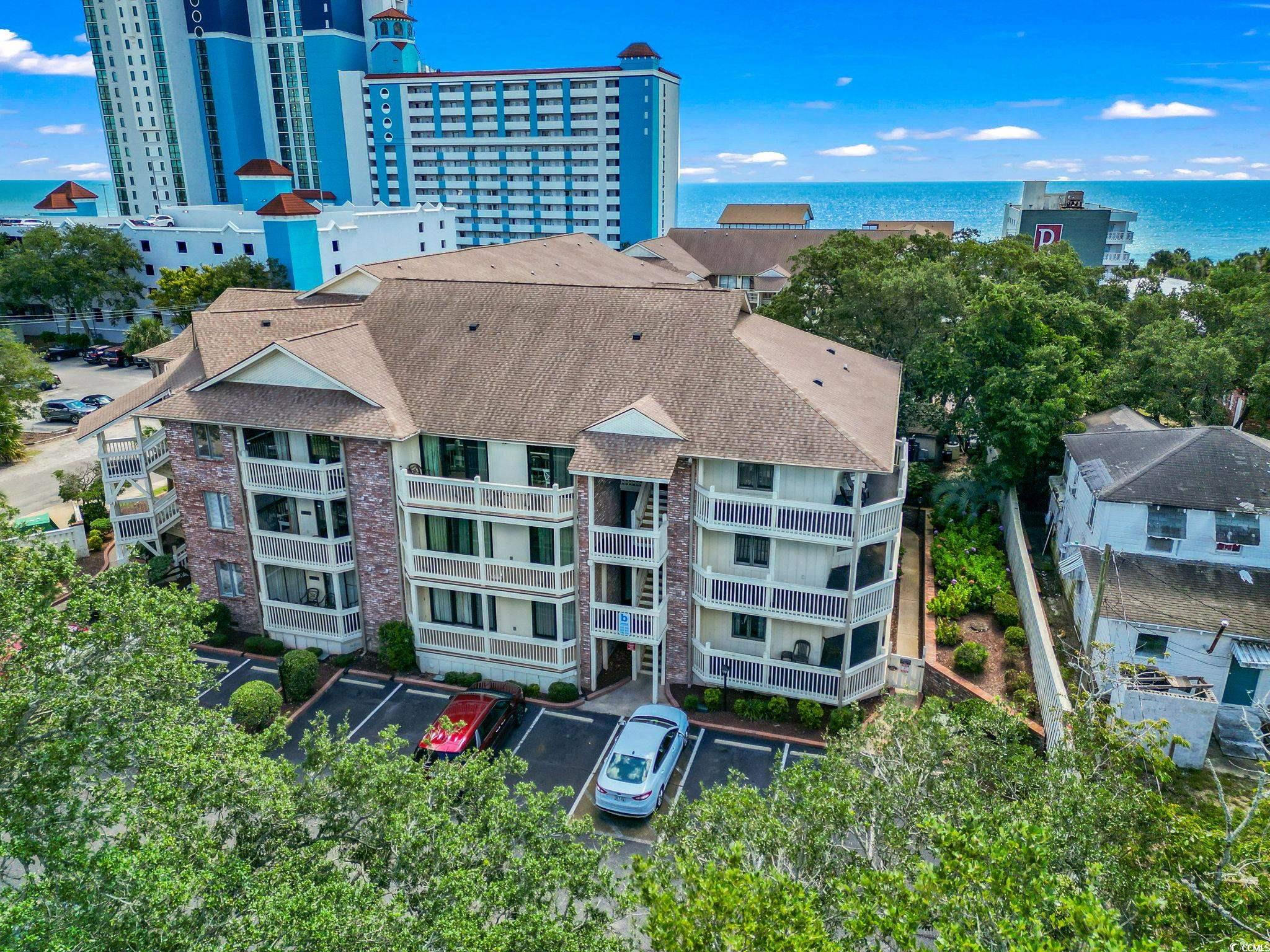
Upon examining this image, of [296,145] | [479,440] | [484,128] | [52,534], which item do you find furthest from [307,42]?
[479,440]

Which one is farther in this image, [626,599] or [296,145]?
[296,145]

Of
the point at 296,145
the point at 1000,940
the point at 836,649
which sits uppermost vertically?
the point at 296,145

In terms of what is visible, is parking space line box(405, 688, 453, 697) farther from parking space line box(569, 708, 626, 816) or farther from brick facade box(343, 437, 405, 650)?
parking space line box(569, 708, 626, 816)

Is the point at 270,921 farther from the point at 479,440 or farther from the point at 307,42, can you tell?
the point at 307,42

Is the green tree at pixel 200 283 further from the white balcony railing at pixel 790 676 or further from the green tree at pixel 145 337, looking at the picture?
the white balcony railing at pixel 790 676

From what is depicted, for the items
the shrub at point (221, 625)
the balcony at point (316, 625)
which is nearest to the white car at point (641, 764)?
the balcony at point (316, 625)
